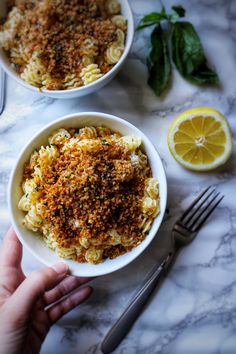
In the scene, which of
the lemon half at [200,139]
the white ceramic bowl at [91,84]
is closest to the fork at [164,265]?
the lemon half at [200,139]

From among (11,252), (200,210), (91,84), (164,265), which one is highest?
(91,84)

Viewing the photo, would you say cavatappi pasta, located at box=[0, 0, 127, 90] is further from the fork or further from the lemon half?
the fork

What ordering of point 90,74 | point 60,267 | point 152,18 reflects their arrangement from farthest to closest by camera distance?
point 152,18
point 90,74
point 60,267

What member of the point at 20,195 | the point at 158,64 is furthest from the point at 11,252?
the point at 158,64

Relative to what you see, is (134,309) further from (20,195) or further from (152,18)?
(152,18)

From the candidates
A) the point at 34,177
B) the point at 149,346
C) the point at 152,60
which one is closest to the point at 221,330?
the point at 149,346

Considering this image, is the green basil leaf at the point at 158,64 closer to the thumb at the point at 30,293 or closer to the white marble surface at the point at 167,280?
the white marble surface at the point at 167,280
